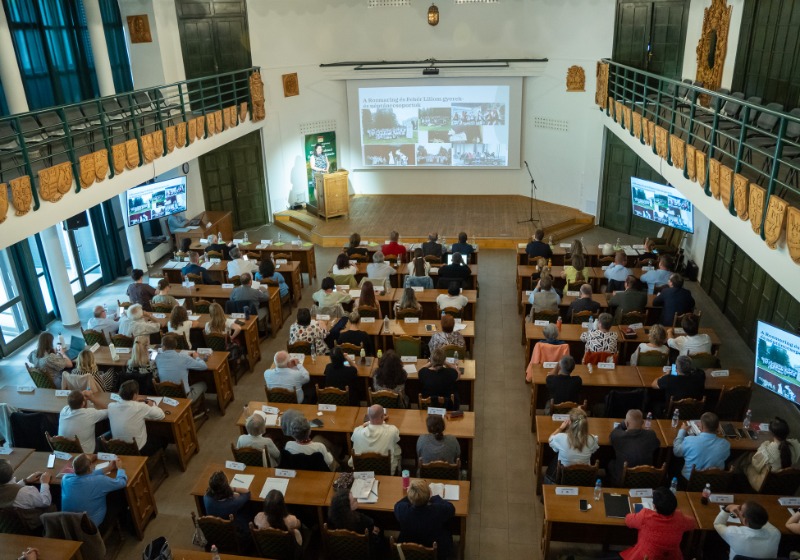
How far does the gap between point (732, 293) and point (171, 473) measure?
31.3 ft

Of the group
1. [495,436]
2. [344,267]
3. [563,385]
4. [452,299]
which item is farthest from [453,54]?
[563,385]

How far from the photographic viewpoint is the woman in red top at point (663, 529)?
487 centimetres

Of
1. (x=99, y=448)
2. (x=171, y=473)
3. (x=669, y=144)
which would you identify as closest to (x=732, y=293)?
(x=669, y=144)

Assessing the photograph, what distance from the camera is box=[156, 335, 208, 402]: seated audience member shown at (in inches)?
301

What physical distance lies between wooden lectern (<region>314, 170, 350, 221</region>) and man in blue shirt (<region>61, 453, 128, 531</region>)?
1069cm

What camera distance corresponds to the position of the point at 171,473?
7473 mm

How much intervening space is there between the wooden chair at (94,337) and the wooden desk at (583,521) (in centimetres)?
683

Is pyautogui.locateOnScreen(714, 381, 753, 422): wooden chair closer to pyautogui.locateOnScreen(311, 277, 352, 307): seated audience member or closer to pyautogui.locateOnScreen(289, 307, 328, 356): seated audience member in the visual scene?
pyautogui.locateOnScreen(289, 307, 328, 356): seated audience member

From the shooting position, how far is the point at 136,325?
878 cm

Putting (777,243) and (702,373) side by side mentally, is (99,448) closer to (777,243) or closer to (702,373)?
(702,373)

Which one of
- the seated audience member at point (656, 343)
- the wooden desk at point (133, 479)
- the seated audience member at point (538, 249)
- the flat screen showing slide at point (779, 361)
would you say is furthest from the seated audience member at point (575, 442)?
the seated audience member at point (538, 249)

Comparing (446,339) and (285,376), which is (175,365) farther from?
(446,339)

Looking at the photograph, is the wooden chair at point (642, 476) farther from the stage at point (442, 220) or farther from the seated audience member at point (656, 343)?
the stage at point (442, 220)

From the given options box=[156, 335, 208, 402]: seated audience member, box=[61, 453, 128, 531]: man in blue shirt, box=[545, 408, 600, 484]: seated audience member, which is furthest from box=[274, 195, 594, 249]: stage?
box=[61, 453, 128, 531]: man in blue shirt
